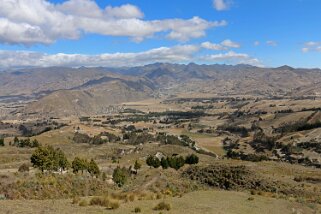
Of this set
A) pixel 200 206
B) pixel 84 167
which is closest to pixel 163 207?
pixel 200 206

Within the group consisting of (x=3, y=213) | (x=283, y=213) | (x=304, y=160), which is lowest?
(x=304, y=160)

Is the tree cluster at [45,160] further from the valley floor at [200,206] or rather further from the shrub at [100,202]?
the shrub at [100,202]

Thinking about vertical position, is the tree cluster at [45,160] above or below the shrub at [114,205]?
below

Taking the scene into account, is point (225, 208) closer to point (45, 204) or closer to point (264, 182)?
point (45, 204)

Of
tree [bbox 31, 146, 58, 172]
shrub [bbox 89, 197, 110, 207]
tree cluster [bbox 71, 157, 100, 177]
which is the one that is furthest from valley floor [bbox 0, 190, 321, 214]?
tree [bbox 31, 146, 58, 172]

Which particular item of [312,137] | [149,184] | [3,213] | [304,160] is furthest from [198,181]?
[312,137]

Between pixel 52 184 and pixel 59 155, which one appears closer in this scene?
pixel 52 184

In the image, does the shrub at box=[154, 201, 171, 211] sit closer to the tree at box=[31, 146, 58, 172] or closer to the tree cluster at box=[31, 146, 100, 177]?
the tree cluster at box=[31, 146, 100, 177]

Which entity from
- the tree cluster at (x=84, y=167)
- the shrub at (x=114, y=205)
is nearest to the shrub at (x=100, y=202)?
the shrub at (x=114, y=205)

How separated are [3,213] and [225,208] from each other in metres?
15.7

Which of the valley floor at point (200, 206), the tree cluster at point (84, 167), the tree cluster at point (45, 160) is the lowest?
the tree cluster at point (84, 167)

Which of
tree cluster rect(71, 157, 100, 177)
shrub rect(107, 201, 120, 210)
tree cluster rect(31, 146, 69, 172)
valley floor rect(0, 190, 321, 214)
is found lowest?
tree cluster rect(71, 157, 100, 177)

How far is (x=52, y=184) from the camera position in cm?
3597

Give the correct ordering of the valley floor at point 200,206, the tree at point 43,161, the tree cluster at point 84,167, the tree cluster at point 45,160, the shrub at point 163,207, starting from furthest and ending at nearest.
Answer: the tree cluster at point 84,167 → the tree cluster at point 45,160 → the tree at point 43,161 → the shrub at point 163,207 → the valley floor at point 200,206
